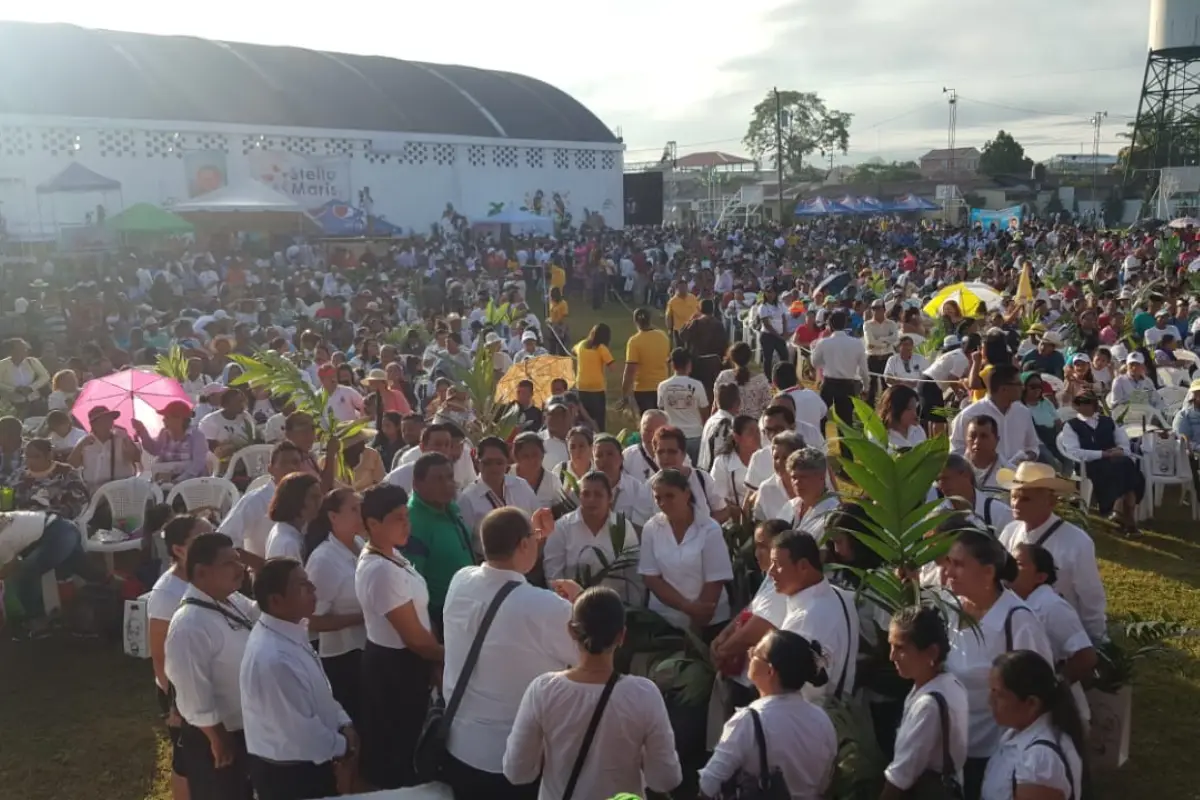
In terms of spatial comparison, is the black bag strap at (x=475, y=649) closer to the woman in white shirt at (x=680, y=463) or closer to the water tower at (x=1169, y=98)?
the woman in white shirt at (x=680, y=463)

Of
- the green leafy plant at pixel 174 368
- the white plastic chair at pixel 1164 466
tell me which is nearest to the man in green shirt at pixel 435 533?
the green leafy plant at pixel 174 368

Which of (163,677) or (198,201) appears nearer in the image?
(163,677)

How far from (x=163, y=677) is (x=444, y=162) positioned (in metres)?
32.0

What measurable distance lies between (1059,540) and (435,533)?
2686mm

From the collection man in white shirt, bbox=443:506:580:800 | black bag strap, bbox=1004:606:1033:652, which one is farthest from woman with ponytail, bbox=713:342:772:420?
man in white shirt, bbox=443:506:580:800

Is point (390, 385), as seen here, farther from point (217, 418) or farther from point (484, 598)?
point (484, 598)

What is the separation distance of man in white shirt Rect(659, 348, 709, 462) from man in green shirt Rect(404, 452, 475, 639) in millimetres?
3344

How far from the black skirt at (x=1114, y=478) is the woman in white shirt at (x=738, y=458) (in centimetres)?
360

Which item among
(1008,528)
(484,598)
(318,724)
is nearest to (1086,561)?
(1008,528)

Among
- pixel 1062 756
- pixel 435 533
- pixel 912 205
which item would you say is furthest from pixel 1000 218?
pixel 1062 756

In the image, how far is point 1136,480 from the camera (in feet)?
26.8

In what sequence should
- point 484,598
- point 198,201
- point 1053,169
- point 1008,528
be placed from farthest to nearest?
point 1053,169
point 198,201
point 1008,528
point 484,598

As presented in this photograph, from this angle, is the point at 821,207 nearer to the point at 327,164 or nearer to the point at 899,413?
the point at 327,164

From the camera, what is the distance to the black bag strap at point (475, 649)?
3.33m
